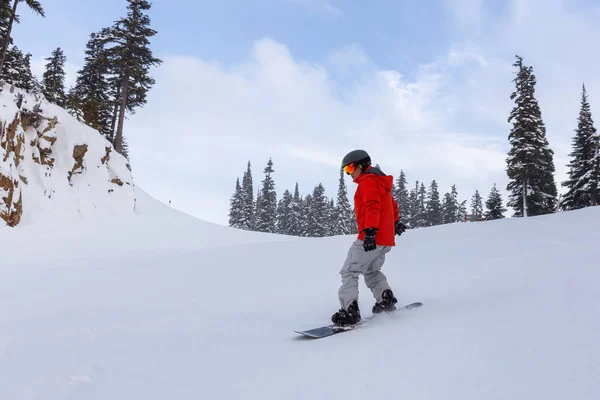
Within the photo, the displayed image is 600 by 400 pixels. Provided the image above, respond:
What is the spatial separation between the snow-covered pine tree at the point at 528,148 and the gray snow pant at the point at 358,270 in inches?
1108

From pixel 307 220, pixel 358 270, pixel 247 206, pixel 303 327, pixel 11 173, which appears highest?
pixel 247 206

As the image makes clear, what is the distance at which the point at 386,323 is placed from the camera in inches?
149

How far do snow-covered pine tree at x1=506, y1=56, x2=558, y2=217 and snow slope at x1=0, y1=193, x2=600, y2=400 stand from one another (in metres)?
22.7

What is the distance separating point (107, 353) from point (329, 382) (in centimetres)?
216

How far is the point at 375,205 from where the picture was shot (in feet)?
13.4

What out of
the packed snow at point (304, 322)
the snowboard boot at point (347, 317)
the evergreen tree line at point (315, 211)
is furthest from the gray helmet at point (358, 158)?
the evergreen tree line at point (315, 211)

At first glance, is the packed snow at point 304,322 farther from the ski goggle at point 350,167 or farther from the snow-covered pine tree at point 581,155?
the snow-covered pine tree at point 581,155

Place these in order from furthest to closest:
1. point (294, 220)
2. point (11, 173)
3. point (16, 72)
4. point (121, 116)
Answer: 1. point (294, 220)
2. point (16, 72)
3. point (121, 116)
4. point (11, 173)

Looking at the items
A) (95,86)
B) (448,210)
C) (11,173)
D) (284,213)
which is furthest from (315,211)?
(11,173)

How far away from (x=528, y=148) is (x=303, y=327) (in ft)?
100

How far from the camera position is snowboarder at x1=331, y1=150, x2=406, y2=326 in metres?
3.95

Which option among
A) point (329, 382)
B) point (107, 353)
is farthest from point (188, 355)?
point (329, 382)

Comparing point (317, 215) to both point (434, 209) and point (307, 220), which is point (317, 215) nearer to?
point (307, 220)

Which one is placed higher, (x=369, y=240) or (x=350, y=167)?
(x=350, y=167)
